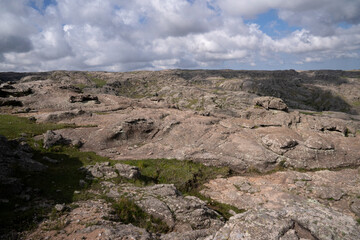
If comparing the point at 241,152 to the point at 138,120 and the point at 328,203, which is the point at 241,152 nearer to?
the point at 328,203

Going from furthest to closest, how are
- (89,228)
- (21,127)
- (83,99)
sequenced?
(83,99), (21,127), (89,228)

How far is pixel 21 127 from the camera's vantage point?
31.3 meters

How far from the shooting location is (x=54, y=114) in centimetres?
3800

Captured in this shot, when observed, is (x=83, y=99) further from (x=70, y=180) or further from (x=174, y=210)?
(x=174, y=210)

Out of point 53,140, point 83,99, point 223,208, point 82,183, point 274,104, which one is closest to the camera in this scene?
point 82,183

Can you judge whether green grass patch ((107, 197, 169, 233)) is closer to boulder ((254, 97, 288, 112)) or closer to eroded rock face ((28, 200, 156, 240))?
eroded rock face ((28, 200, 156, 240))

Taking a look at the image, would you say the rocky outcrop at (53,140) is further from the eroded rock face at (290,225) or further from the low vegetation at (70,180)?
the eroded rock face at (290,225)

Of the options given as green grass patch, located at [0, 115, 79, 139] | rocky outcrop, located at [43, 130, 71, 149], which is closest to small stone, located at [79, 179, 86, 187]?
rocky outcrop, located at [43, 130, 71, 149]

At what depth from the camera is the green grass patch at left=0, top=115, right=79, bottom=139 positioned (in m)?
28.7

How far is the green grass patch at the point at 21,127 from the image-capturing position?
28.7 meters

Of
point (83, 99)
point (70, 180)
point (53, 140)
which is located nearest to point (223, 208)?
point (70, 180)

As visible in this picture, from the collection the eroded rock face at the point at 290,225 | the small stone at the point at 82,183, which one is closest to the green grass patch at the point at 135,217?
the small stone at the point at 82,183

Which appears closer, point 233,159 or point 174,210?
point 174,210

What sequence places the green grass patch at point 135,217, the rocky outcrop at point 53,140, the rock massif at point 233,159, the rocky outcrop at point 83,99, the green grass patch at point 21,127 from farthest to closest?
the rocky outcrop at point 83,99 < the green grass patch at point 21,127 < the rocky outcrop at point 53,140 < the green grass patch at point 135,217 < the rock massif at point 233,159
